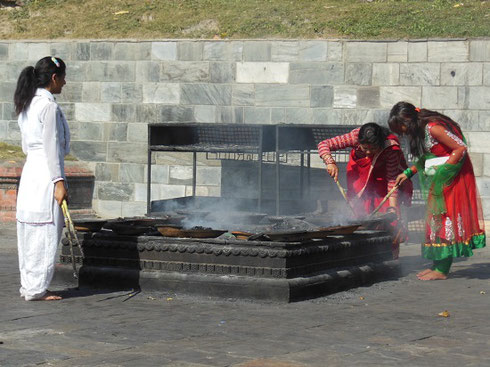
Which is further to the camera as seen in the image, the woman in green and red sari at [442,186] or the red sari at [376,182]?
the red sari at [376,182]

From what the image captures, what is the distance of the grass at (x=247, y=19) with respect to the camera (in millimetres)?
14656

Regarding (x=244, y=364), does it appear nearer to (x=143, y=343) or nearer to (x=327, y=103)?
(x=143, y=343)

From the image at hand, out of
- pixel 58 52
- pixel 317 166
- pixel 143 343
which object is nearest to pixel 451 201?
pixel 143 343

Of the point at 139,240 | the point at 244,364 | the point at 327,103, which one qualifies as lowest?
the point at 244,364

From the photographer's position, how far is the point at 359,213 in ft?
33.0

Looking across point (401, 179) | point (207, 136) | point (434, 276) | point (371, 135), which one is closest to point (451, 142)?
point (401, 179)

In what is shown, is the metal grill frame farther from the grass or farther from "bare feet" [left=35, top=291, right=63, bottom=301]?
"bare feet" [left=35, top=291, right=63, bottom=301]

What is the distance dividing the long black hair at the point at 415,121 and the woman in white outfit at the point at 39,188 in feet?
10.7

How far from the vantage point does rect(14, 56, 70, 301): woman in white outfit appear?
7492 mm

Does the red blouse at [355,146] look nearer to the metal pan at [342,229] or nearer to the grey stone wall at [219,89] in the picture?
the metal pan at [342,229]

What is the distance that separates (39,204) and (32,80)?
3.24ft

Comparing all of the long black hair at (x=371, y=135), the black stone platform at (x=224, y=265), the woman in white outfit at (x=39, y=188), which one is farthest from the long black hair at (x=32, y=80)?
the long black hair at (x=371, y=135)

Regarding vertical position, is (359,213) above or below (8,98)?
below

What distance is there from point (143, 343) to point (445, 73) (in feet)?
28.4
